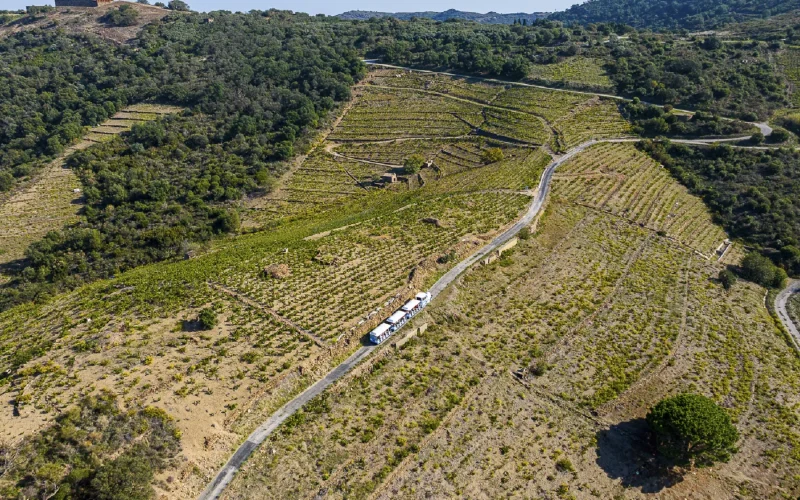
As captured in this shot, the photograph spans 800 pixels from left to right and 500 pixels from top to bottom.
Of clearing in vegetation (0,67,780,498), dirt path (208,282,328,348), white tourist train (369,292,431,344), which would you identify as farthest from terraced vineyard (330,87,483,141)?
dirt path (208,282,328,348)

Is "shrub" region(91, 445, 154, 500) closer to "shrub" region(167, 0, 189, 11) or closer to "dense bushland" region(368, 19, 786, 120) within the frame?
"dense bushland" region(368, 19, 786, 120)

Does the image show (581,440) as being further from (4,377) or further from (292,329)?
(4,377)

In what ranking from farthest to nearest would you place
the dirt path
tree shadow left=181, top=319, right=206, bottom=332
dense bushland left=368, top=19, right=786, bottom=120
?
1. dense bushland left=368, top=19, right=786, bottom=120
2. tree shadow left=181, top=319, right=206, bottom=332
3. the dirt path

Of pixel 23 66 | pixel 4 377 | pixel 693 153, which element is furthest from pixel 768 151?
pixel 23 66

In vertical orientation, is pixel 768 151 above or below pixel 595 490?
above

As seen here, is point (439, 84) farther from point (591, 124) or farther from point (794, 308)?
point (794, 308)

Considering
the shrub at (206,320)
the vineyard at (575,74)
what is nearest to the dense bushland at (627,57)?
the vineyard at (575,74)

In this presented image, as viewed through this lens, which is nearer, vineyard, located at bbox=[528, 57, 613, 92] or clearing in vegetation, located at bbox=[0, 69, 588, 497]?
clearing in vegetation, located at bbox=[0, 69, 588, 497]
